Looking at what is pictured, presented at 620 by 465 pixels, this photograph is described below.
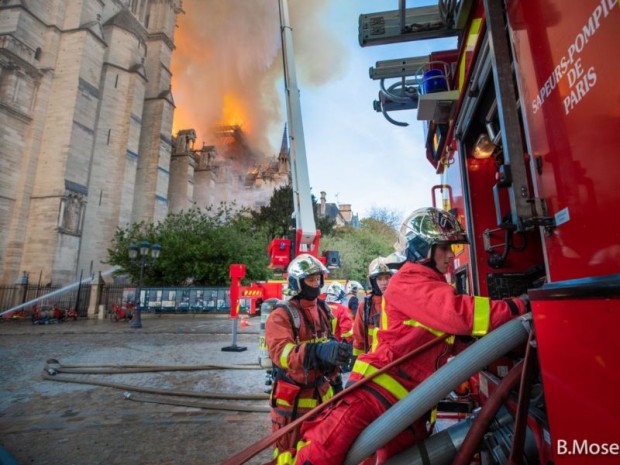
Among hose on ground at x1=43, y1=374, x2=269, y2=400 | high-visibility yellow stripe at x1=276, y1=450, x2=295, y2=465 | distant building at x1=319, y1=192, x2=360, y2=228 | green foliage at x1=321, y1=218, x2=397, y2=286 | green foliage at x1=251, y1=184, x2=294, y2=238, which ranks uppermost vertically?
distant building at x1=319, y1=192, x2=360, y2=228

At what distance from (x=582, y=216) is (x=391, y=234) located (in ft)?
127

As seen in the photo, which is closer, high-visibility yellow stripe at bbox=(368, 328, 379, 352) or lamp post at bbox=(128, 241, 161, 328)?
high-visibility yellow stripe at bbox=(368, 328, 379, 352)

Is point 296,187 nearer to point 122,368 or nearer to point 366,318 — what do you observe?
point 366,318

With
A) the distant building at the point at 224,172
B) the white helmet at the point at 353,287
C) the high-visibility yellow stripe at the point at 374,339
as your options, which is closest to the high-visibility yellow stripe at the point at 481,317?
the high-visibility yellow stripe at the point at 374,339

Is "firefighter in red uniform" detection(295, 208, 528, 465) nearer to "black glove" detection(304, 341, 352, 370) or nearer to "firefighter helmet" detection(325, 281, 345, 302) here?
"black glove" detection(304, 341, 352, 370)

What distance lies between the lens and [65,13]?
77.4 feet

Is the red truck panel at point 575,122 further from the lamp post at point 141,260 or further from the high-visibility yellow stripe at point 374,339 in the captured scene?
the lamp post at point 141,260

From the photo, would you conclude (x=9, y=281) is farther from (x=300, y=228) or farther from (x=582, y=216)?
(x=582, y=216)

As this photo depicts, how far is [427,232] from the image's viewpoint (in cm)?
182

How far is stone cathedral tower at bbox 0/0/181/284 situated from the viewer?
2038 cm

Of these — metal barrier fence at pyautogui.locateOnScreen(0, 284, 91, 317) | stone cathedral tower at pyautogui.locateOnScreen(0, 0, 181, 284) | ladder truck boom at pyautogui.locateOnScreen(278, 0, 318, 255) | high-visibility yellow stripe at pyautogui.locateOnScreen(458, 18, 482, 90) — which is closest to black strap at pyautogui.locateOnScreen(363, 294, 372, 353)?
high-visibility yellow stripe at pyautogui.locateOnScreen(458, 18, 482, 90)

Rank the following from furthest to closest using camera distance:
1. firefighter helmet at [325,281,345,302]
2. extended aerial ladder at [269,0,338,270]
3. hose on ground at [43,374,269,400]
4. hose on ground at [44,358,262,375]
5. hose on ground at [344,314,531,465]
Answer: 1. firefighter helmet at [325,281,345,302]
2. extended aerial ladder at [269,0,338,270]
3. hose on ground at [44,358,262,375]
4. hose on ground at [43,374,269,400]
5. hose on ground at [344,314,531,465]

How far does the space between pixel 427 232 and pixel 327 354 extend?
3.33 feet

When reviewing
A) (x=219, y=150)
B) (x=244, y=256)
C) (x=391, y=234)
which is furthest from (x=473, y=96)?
(x=219, y=150)
